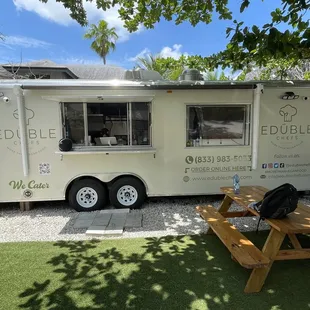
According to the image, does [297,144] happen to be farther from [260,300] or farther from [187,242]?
[260,300]

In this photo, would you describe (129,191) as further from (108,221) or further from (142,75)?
(142,75)

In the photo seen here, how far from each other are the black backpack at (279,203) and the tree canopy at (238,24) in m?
1.90

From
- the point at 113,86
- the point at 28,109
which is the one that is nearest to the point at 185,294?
the point at 113,86

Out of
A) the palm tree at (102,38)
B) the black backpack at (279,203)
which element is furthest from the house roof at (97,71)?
the black backpack at (279,203)

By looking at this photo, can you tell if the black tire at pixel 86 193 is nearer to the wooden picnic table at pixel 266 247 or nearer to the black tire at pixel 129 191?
the black tire at pixel 129 191

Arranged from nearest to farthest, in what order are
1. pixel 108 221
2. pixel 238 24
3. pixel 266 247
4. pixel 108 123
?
pixel 266 247, pixel 238 24, pixel 108 221, pixel 108 123

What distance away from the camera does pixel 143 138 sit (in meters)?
5.25

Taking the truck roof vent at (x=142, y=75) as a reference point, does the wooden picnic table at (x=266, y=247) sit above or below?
below

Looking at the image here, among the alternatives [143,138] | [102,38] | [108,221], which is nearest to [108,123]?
[143,138]

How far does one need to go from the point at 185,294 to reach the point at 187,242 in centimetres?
121

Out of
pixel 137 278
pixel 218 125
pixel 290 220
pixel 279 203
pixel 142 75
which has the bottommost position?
pixel 137 278

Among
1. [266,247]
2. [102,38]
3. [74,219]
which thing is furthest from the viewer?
[102,38]

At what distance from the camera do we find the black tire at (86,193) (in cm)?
519

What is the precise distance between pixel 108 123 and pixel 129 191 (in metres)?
1.44
